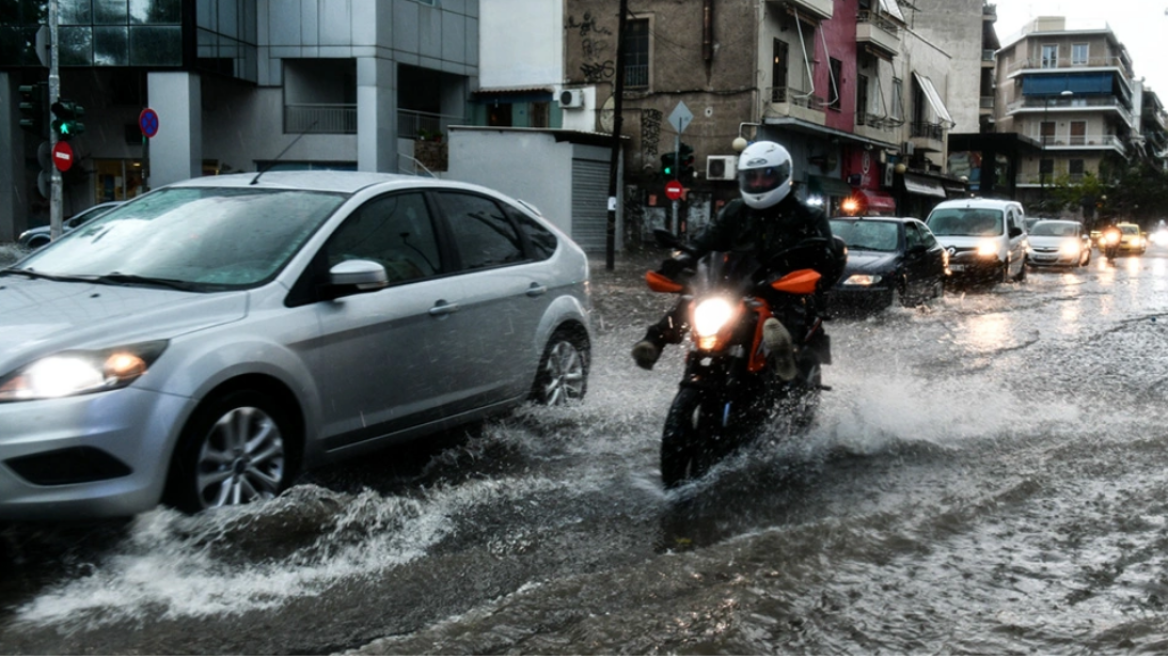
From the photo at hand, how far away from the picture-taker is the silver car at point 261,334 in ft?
13.5

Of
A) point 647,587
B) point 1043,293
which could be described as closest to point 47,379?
point 647,587

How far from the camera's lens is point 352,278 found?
5109mm

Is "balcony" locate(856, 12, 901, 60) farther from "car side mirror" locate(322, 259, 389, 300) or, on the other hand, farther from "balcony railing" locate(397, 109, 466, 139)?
"car side mirror" locate(322, 259, 389, 300)

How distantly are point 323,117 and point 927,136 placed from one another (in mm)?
23990

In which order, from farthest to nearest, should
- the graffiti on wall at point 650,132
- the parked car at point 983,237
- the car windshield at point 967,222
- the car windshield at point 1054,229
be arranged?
the graffiti on wall at point 650,132, the car windshield at point 1054,229, the car windshield at point 967,222, the parked car at point 983,237

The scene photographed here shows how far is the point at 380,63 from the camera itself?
33125mm

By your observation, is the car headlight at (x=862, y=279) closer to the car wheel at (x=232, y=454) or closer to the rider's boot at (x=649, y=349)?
the rider's boot at (x=649, y=349)

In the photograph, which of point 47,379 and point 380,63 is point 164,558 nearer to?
point 47,379

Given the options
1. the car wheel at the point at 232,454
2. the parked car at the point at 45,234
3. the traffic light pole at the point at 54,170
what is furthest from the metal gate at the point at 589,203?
the car wheel at the point at 232,454

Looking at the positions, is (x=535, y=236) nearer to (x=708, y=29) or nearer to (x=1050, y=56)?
(x=708, y=29)

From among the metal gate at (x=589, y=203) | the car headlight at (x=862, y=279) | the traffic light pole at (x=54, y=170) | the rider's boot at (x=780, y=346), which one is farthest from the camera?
the metal gate at (x=589, y=203)

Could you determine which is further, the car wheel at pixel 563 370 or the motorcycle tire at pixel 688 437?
the car wheel at pixel 563 370

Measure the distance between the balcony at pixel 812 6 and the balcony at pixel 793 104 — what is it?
2.20 m

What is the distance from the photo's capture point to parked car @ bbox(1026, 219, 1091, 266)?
3231 cm
